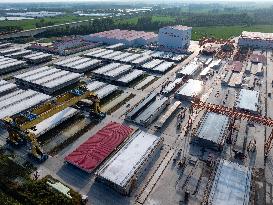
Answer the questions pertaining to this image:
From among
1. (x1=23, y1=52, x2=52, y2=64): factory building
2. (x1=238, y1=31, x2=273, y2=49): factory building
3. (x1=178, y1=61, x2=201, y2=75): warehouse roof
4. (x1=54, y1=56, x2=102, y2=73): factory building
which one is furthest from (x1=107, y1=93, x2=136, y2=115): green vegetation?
(x1=238, y1=31, x2=273, y2=49): factory building

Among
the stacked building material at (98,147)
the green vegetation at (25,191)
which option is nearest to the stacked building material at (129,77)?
the stacked building material at (98,147)

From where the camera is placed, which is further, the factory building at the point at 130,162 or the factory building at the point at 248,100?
the factory building at the point at 248,100

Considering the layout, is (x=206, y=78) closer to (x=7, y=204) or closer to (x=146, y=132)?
(x=146, y=132)

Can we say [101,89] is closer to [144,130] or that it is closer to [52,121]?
[52,121]

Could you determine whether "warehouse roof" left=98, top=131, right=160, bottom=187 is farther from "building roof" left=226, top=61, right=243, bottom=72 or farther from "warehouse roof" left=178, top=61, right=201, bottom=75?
"building roof" left=226, top=61, right=243, bottom=72

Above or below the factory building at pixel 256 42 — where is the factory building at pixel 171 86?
below

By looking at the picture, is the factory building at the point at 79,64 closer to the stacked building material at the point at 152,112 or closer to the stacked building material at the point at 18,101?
the stacked building material at the point at 18,101

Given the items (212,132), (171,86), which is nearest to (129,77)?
(171,86)

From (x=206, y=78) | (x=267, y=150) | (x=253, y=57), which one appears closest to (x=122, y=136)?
(x=267, y=150)
